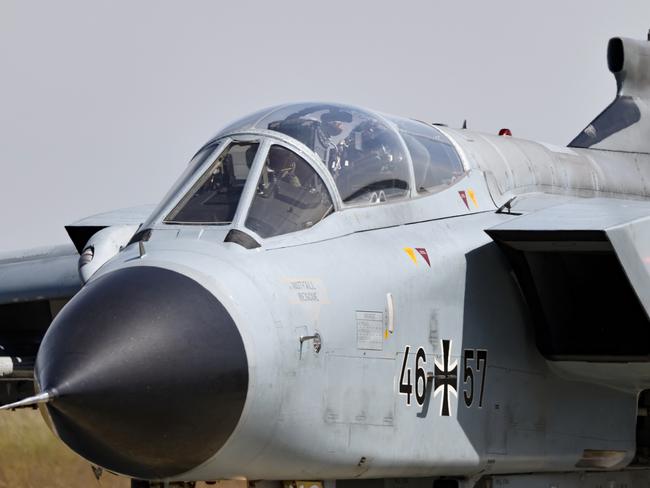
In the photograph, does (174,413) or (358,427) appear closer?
(174,413)

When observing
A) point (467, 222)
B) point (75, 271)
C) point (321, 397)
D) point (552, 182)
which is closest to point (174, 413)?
point (321, 397)

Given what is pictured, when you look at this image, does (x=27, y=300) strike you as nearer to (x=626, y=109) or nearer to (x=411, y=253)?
(x=411, y=253)

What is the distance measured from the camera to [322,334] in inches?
240

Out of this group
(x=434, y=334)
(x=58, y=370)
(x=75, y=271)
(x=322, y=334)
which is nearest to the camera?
(x=58, y=370)

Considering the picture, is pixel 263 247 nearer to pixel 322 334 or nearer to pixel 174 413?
pixel 322 334

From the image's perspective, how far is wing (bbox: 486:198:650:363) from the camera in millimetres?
7031

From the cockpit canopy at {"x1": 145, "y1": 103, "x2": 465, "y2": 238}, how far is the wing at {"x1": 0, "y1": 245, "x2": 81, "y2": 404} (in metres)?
3.82

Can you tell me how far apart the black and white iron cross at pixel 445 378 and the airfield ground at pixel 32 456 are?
5.59 meters

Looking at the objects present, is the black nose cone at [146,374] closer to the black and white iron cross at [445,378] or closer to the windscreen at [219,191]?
the windscreen at [219,191]

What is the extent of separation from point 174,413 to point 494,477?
2718mm

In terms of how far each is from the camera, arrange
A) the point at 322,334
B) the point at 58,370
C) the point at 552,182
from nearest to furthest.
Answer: the point at 58,370, the point at 322,334, the point at 552,182

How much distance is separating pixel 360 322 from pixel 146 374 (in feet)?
4.43

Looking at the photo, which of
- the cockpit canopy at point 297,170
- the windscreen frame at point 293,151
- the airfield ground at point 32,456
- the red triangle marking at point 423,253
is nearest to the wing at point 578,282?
the red triangle marking at point 423,253

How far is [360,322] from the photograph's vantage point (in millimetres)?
6348
